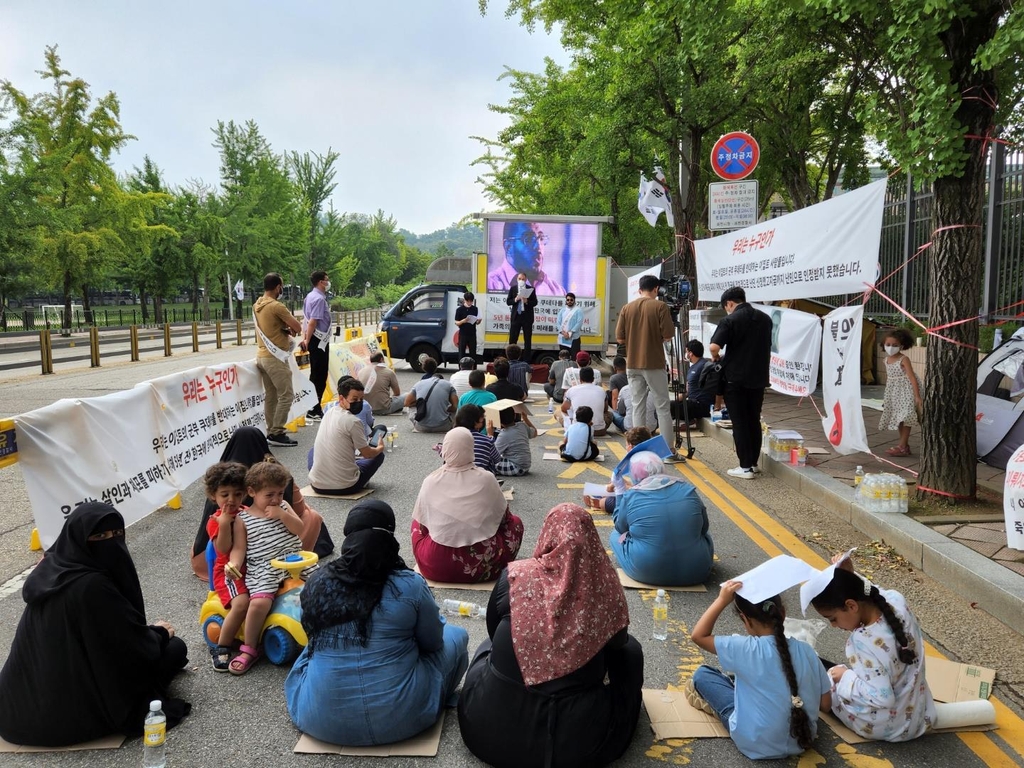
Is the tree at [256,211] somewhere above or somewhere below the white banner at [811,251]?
above

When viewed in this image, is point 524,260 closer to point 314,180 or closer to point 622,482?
point 622,482

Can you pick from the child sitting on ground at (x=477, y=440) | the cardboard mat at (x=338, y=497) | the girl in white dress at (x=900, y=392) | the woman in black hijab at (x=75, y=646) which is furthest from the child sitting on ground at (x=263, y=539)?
the girl in white dress at (x=900, y=392)

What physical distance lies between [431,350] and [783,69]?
9367mm

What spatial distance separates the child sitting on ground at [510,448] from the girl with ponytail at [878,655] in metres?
5.21

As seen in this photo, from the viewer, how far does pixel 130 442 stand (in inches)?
256

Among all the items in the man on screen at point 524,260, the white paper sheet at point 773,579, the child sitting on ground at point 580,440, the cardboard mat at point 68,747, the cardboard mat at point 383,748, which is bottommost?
the cardboard mat at point 68,747

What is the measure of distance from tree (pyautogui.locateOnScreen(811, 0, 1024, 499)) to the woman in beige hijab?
3.74 m

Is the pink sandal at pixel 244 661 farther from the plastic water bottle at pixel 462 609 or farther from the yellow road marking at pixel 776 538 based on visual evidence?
the yellow road marking at pixel 776 538

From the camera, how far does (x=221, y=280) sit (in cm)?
5350

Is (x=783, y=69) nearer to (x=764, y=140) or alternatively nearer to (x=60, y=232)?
(x=764, y=140)

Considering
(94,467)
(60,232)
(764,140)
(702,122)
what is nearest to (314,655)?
(94,467)

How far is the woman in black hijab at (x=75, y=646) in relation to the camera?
325 centimetres

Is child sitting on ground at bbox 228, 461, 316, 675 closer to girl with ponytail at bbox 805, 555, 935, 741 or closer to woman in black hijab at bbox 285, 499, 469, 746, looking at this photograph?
woman in black hijab at bbox 285, 499, 469, 746

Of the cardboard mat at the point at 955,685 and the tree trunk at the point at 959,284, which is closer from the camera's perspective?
the cardboard mat at the point at 955,685
